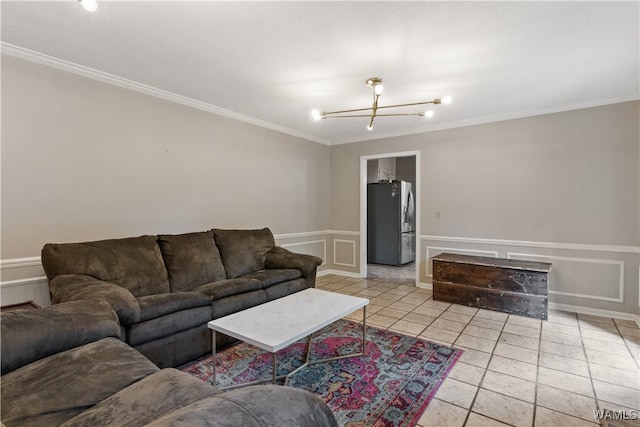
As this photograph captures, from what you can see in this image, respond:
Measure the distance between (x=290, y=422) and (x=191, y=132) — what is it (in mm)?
3456

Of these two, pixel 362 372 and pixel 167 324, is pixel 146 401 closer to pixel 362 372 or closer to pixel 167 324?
pixel 167 324

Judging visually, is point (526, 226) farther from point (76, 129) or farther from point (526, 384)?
point (76, 129)

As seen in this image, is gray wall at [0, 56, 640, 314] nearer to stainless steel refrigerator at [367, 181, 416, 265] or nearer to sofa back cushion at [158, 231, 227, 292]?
sofa back cushion at [158, 231, 227, 292]

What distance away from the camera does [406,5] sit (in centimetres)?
184

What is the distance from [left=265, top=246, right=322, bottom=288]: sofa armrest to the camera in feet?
11.6

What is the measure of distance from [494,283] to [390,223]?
3004 millimetres

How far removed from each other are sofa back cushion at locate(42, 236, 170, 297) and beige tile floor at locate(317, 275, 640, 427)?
209cm

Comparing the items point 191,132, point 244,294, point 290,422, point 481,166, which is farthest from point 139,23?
point 481,166

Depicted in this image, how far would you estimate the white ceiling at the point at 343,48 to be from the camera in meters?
1.91

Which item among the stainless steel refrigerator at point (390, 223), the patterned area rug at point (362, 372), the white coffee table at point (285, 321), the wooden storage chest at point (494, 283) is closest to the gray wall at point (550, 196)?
the wooden storage chest at point (494, 283)

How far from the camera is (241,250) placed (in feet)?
11.4

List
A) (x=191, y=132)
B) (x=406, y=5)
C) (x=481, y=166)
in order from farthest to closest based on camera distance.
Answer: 1. (x=481, y=166)
2. (x=191, y=132)
3. (x=406, y=5)

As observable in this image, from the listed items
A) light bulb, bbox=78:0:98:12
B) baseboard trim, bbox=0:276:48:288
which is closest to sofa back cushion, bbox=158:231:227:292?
baseboard trim, bbox=0:276:48:288

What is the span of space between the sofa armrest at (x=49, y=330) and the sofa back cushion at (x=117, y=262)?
0.76 meters
